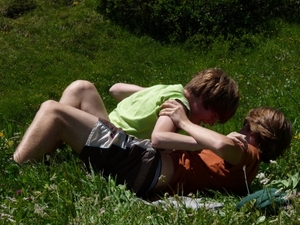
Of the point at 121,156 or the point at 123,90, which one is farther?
the point at 123,90

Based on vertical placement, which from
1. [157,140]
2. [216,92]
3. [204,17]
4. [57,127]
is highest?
[216,92]

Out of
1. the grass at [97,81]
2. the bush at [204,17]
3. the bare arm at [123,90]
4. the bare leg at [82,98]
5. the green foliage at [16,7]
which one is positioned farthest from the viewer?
the green foliage at [16,7]

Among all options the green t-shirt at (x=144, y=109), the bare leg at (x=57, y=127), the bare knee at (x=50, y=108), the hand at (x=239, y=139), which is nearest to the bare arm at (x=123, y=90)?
the green t-shirt at (x=144, y=109)

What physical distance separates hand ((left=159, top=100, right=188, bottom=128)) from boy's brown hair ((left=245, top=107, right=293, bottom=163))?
0.55 m

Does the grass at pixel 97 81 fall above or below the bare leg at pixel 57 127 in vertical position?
below

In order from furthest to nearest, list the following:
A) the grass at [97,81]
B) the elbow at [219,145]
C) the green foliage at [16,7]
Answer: the green foliage at [16,7], the elbow at [219,145], the grass at [97,81]

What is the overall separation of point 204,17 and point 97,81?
2829 mm

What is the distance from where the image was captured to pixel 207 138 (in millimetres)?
4039

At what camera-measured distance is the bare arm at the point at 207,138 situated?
13.1 ft

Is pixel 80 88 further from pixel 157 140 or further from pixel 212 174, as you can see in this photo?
pixel 212 174

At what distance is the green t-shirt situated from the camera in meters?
4.50

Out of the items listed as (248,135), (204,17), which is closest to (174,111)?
(248,135)

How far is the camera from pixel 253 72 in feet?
37.5

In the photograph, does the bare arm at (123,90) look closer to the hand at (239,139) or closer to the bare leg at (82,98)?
the bare leg at (82,98)
